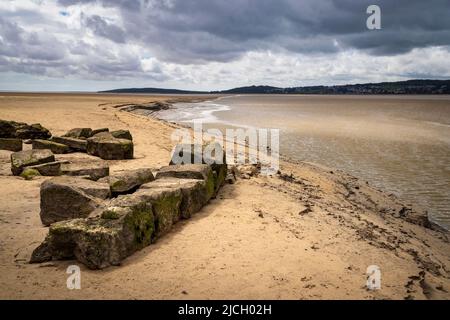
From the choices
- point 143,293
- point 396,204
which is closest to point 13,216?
point 143,293

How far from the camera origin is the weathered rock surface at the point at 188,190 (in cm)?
670

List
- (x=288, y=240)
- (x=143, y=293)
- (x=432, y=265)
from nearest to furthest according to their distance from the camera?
1. (x=143, y=293)
2. (x=288, y=240)
3. (x=432, y=265)

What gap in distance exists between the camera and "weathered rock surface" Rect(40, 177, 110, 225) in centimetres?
613

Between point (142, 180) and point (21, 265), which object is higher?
point (142, 180)

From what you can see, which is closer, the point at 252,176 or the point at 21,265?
the point at 21,265

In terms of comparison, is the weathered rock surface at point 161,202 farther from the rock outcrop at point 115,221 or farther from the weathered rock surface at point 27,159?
the weathered rock surface at point 27,159

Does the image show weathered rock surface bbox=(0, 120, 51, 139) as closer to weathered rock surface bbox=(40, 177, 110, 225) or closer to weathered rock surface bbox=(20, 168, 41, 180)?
weathered rock surface bbox=(20, 168, 41, 180)

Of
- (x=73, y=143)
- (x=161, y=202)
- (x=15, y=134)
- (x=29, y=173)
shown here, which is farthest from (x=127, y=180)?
(x=15, y=134)

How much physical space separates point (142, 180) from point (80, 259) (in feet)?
7.31

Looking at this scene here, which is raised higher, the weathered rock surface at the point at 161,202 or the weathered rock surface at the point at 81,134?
the weathered rock surface at the point at 81,134

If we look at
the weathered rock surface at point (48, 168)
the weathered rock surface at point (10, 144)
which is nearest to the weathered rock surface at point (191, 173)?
the weathered rock surface at point (48, 168)
